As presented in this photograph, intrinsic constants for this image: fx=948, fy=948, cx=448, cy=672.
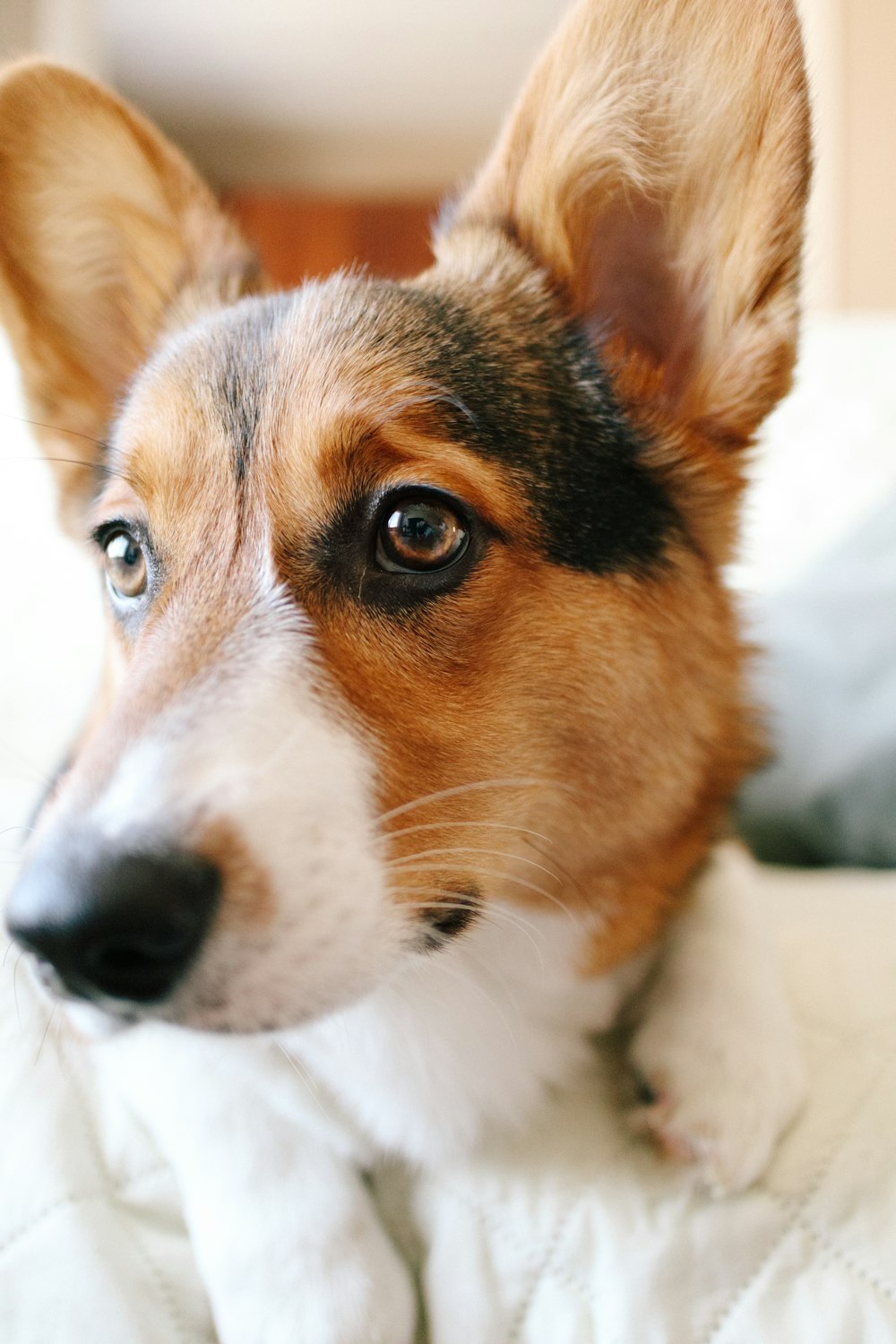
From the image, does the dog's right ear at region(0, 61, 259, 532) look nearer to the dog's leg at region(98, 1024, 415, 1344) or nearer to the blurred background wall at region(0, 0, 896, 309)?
the dog's leg at region(98, 1024, 415, 1344)

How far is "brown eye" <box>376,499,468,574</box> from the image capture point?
906 mm

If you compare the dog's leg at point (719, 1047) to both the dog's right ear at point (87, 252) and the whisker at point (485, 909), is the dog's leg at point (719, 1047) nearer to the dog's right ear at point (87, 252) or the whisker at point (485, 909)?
the whisker at point (485, 909)

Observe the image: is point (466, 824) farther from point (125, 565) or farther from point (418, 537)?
point (125, 565)

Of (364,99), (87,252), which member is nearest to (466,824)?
(87,252)

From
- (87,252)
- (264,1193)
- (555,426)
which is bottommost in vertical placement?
(264,1193)

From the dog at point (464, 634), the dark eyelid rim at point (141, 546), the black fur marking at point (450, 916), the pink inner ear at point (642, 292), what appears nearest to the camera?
the dog at point (464, 634)

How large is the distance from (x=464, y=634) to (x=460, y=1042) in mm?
461

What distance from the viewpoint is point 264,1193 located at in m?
0.92

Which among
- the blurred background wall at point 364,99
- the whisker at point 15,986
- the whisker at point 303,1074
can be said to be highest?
the blurred background wall at point 364,99

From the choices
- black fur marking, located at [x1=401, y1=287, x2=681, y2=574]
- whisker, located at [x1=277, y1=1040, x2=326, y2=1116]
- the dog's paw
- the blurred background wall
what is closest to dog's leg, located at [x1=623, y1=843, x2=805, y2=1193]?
the dog's paw

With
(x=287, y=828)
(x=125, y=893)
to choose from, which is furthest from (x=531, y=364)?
(x=125, y=893)

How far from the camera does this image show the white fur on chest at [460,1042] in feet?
3.29

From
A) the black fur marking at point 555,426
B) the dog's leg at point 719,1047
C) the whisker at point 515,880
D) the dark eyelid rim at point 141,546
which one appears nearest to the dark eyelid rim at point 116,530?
the dark eyelid rim at point 141,546

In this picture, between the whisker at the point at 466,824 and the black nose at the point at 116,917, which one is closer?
the black nose at the point at 116,917
